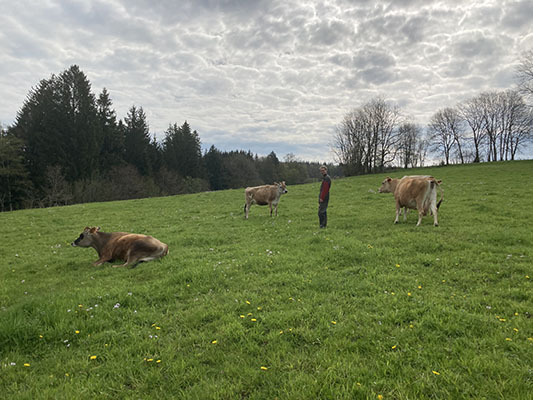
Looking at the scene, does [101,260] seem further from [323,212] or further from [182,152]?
[182,152]

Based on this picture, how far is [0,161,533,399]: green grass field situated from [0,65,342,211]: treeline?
39039 millimetres

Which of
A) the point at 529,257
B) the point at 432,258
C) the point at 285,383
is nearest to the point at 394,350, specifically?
the point at 285,383

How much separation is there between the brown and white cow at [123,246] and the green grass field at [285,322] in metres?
0.55

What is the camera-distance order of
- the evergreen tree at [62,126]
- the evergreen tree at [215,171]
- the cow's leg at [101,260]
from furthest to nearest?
the evergreen tree at [215,171] < the evergreen tree at [62,126] < the cow's leg at [101,260]

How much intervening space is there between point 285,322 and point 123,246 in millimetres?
6656

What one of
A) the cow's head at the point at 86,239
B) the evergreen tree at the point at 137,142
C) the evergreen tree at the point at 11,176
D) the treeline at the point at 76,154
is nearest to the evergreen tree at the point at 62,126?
the treeline at the point at 76,154

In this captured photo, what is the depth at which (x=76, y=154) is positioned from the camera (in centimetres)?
4797

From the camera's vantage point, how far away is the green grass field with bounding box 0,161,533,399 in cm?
345

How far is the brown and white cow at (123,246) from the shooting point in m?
8.97

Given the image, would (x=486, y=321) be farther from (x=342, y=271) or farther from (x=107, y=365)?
(x=107, y=365)

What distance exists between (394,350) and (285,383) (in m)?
1.65

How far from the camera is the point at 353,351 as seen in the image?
402cm

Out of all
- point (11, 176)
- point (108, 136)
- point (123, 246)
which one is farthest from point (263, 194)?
point (108, 136)

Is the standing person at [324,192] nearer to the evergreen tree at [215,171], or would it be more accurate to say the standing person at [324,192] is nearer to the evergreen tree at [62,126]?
the evergreen tree at [62,126]
